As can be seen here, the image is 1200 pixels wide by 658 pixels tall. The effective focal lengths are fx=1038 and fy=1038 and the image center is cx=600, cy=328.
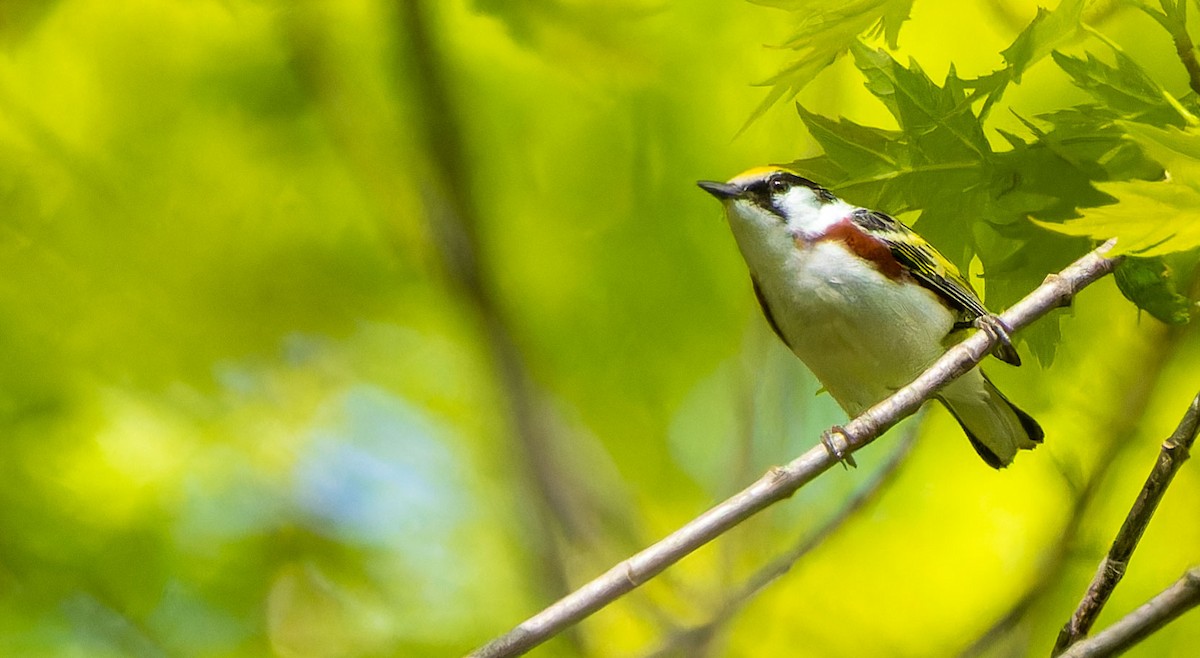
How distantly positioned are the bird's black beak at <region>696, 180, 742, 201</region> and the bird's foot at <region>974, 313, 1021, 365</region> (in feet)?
0.59

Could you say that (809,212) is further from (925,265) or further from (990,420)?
(990,420)

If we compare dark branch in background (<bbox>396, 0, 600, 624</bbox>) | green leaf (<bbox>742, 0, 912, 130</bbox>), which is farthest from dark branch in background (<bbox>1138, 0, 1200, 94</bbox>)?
dark branch in background (<bbox>396, 0, 600, 624</bbox>)

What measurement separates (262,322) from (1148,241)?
775mm

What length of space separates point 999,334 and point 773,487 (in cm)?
19

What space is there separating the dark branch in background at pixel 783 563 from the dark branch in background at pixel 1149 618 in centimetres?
A: 51

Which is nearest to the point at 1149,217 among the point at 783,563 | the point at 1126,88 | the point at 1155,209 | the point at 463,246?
the point at 1155,209

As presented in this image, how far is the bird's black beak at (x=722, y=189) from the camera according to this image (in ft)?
2.26

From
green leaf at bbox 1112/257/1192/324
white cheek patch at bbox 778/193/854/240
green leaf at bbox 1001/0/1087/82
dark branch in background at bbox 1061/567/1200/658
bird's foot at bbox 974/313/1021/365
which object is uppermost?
white cheek patch at bbox 778/193/854/240

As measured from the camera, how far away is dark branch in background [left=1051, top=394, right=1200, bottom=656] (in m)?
0.45

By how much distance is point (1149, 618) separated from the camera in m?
0.39

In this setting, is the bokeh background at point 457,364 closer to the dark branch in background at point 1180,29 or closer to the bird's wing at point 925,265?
the bird's wing at point 925,265

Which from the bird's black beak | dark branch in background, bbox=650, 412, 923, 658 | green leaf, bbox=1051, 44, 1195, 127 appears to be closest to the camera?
green leaf, bbox=1051, 44, 1195, 127

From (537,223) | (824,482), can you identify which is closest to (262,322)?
(537,223)

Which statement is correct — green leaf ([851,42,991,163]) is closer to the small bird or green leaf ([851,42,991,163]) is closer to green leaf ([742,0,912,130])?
green leaf ([742,0,912,130])
